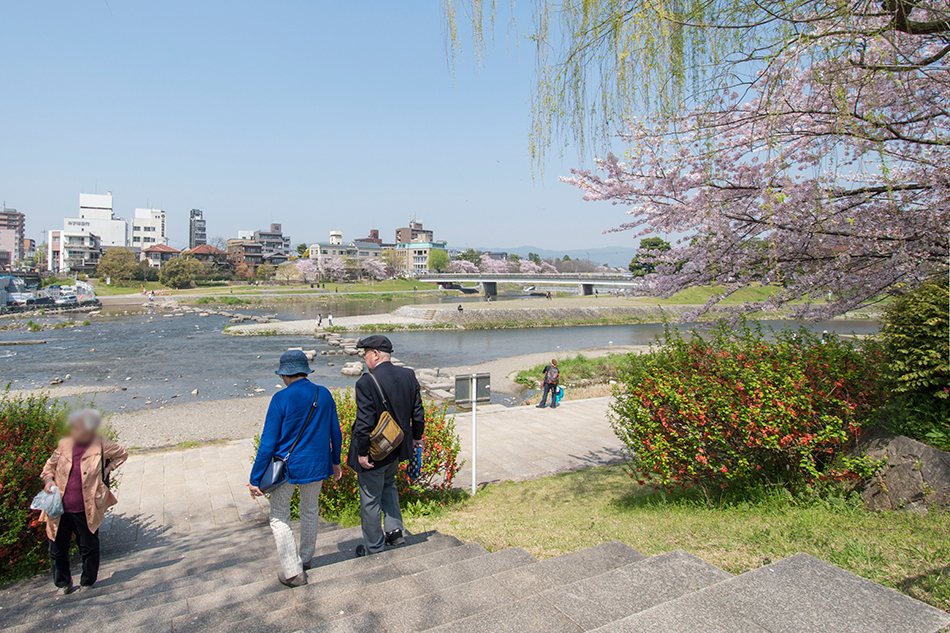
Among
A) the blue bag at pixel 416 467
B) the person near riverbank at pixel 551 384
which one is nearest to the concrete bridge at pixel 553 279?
the person near riverbank at pixel 551 384

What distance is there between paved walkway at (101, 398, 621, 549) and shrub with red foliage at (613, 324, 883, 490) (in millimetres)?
3016

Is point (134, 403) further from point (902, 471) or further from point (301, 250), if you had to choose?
point (301, 250)

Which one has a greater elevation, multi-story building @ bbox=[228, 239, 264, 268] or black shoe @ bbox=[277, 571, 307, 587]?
multi-story building @ bbox=[228, 239, 264, 268]

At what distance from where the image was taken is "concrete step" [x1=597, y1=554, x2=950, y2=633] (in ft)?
6.86

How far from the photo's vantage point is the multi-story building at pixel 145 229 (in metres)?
107

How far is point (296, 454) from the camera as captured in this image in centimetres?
374

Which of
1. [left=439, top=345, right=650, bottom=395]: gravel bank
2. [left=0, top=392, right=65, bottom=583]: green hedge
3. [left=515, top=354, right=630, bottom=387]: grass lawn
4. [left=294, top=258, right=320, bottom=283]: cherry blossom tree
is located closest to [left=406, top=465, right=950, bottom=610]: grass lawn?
[left=0, top=392, right=65, bottom=583]: green hedge

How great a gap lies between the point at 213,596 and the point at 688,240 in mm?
5993

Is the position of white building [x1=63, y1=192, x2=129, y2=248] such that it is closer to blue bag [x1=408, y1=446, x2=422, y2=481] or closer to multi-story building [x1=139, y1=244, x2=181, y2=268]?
multi-story building [x1=139, y1=244, x2=181, y2=268]

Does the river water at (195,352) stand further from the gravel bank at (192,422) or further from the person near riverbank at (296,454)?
the person near riverbank at (296,454)

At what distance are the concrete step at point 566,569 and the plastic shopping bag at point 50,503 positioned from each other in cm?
313

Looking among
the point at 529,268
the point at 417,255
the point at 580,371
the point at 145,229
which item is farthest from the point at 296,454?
the point at 529,268

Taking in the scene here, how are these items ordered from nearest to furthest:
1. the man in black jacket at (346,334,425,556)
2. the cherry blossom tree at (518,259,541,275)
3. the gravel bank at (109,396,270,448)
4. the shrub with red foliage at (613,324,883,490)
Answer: the man in black jacket at (346,334,425,556), the shrub with red foliage at (613,324,883,490), the gravel bank at (109,396,270,448), the cherry blossom tree at (518,259,541,275)

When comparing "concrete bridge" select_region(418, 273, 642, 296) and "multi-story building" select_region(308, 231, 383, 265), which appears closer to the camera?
"concrete bridge" select_region(418, 273, 642, 296)
